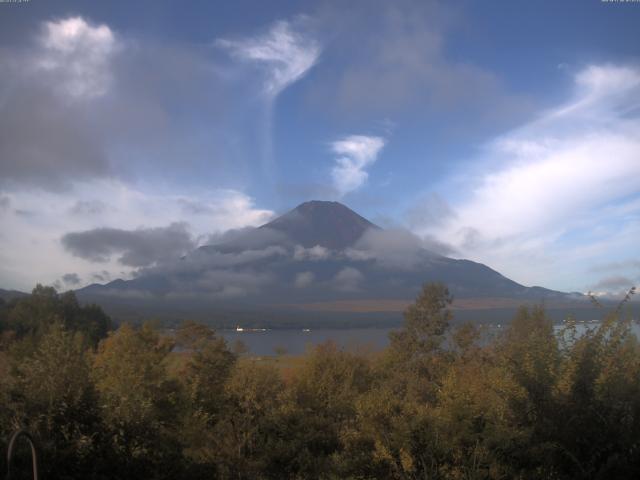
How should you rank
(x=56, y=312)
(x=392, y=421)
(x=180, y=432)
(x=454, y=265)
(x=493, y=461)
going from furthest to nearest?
(x=454, y=265) < (x=56, y=312) < (x=180, y=432) < (x=392, y=421) < (x=493, y=461)

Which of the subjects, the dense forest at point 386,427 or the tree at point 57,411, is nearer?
the tree at point 57,411

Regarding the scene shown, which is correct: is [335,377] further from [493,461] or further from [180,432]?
[493,461]

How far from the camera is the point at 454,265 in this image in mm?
193250

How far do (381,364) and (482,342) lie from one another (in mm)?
8410

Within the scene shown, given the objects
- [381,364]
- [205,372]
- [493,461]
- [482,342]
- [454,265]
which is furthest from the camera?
[454,265]

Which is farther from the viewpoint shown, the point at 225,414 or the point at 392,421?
the point at 225,414

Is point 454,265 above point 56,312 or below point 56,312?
above

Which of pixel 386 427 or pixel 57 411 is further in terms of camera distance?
pixel 386 427

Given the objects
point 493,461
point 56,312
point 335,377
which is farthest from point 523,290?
point 493,461

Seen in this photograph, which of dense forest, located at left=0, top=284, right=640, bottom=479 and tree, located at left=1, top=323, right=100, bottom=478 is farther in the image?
dense forest, located at left=0, top=284, right=640, bottom=479

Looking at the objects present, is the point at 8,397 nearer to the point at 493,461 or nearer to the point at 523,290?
the point at 493,461

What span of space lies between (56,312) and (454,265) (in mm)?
156937

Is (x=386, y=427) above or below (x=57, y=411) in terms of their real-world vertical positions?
below

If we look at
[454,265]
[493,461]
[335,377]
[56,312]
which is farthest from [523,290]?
[493,461]
